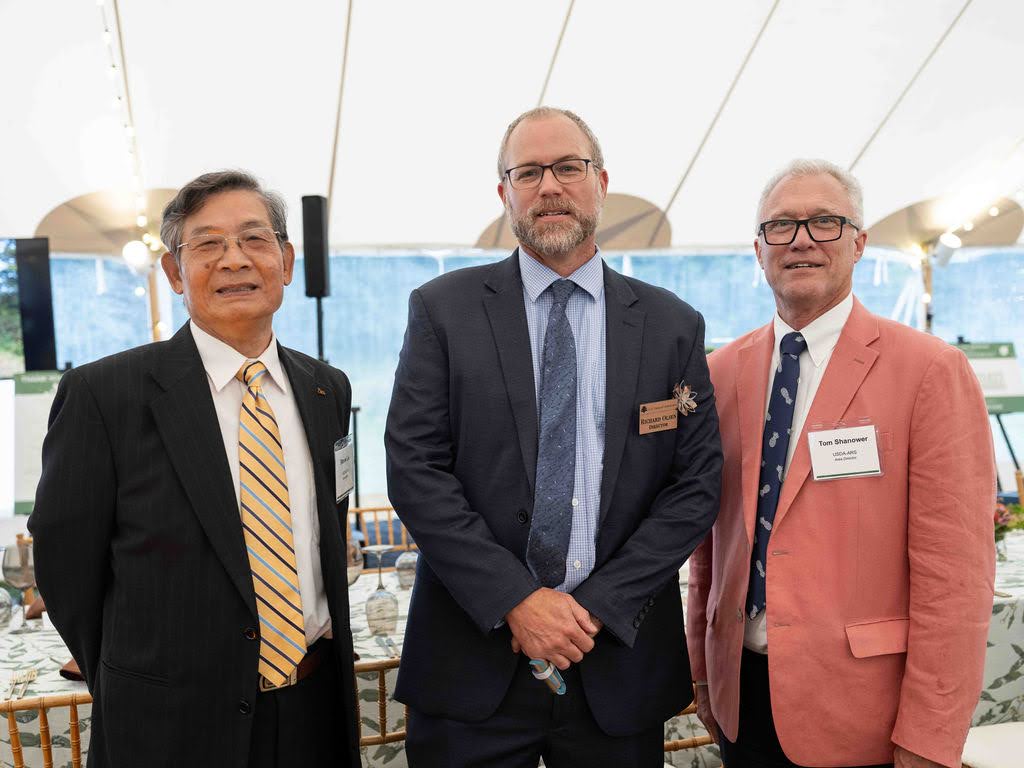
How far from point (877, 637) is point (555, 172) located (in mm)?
1211

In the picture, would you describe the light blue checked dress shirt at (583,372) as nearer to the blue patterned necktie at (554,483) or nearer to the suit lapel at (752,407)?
the blue patterned necktie at (554,483)

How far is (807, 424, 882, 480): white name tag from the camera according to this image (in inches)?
65.7

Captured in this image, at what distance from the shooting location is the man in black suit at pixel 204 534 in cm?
150

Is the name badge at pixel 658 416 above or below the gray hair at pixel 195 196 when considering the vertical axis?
below

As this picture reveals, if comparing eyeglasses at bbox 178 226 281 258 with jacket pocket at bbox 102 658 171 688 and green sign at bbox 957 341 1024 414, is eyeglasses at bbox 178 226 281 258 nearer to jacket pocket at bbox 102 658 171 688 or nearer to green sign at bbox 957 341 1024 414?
jacket pocket at bbox 102 658 171 688

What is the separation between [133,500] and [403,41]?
19.8 ft

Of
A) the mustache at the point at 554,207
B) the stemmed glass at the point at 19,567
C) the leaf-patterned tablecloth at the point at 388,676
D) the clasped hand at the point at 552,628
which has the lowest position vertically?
the leaf-patterned tablecloth at the point at 388,676

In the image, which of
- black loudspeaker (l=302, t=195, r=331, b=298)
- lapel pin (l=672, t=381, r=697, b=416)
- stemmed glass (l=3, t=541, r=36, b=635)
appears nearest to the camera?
lapel pin (l=672, t=381, r=697, b=416)

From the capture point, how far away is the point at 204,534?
5.02 feet

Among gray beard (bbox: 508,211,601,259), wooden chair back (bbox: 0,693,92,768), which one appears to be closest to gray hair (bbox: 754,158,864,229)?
gray beard (bbox: 508,211,601,259)

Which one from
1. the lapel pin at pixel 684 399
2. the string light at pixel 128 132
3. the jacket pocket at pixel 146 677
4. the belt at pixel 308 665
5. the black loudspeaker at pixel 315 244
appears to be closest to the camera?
the jacket pocket at pixel 146 677

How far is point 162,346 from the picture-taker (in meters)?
1.66

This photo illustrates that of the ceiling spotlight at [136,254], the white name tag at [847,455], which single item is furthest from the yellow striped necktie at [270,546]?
the ceiling spotlight at [136,254]

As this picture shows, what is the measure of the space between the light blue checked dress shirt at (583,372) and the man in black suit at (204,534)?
0.52m
